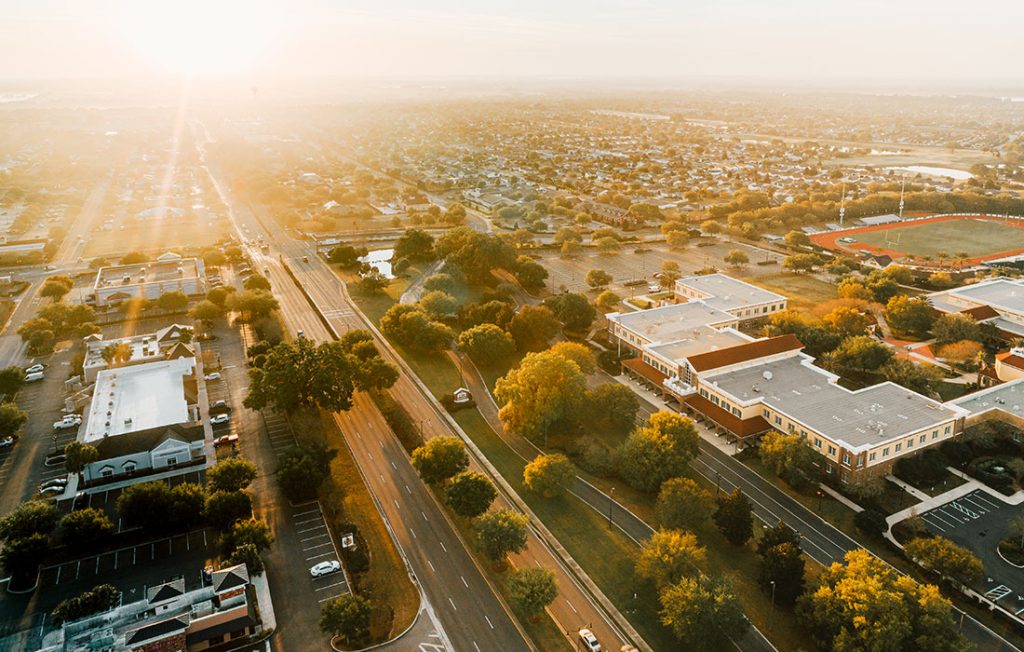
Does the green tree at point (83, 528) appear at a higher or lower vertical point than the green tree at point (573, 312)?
lower

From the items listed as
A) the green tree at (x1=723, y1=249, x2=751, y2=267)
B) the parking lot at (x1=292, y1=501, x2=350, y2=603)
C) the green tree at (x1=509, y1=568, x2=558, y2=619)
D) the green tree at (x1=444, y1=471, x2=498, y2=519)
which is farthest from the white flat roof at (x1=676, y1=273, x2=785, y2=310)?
the parking lot at (x1=292, y1=501, x2=350, y2=603)

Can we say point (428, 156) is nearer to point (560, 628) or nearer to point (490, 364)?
point (490, 364)

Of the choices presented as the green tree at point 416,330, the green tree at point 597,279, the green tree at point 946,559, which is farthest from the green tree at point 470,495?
the green tree at point 597,279

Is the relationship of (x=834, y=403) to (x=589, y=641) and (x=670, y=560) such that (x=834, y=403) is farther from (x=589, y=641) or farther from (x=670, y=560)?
(x=589, y=641)

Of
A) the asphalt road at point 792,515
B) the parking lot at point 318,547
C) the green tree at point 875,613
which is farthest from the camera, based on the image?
the parking lot at point 318,547

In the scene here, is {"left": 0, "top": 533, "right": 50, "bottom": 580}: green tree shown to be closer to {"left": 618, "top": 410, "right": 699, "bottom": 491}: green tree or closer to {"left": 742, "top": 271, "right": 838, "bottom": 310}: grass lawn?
{"left": 618, "top": 410, "right": 699, "bottom": 491}: green tree

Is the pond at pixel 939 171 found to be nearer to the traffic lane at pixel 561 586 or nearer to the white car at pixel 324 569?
the traffic lane at pixel 561 586

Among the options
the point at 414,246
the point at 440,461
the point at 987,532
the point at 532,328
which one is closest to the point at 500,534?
the point at 440,461

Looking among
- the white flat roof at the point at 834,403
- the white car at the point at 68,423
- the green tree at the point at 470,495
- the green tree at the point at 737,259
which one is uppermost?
the green tree at the point at 737,259
